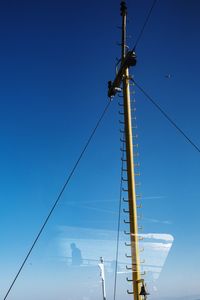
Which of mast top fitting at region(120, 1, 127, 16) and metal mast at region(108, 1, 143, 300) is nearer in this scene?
metal mast at region(108, 1, 143, 300)

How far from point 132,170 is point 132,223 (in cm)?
203

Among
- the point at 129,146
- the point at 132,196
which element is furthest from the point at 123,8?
the point at 132,196

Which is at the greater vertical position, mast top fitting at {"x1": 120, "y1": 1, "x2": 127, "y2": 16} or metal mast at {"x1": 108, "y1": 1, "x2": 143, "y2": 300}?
mast top fitting at {"x1": 120, "y1": 1, "x2": 127, "y2": 16}

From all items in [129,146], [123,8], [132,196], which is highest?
[123,8]

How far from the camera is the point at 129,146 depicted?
14.6 m

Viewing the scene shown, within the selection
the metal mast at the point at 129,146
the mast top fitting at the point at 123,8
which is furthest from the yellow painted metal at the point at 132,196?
the mast top fitting at the point at 123,8

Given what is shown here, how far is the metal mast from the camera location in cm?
1305

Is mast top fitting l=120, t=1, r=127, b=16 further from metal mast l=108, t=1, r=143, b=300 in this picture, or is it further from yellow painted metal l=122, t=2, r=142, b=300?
yellow painted metal l=122, t=2, r=142, b=300

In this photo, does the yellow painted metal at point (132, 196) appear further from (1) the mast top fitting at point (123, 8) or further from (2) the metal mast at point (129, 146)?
(1) the mast top fitting at point (123, 8)

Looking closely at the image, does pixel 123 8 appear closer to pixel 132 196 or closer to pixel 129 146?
pixel 129 146

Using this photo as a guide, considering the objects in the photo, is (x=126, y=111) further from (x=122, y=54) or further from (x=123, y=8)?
(x=123, y=8)

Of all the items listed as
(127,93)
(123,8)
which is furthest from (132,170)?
(123,8)

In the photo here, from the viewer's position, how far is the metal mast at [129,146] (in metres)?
13.1

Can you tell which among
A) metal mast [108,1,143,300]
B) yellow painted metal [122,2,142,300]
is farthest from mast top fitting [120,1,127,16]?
yellow painted metal [122,2,142,300]
